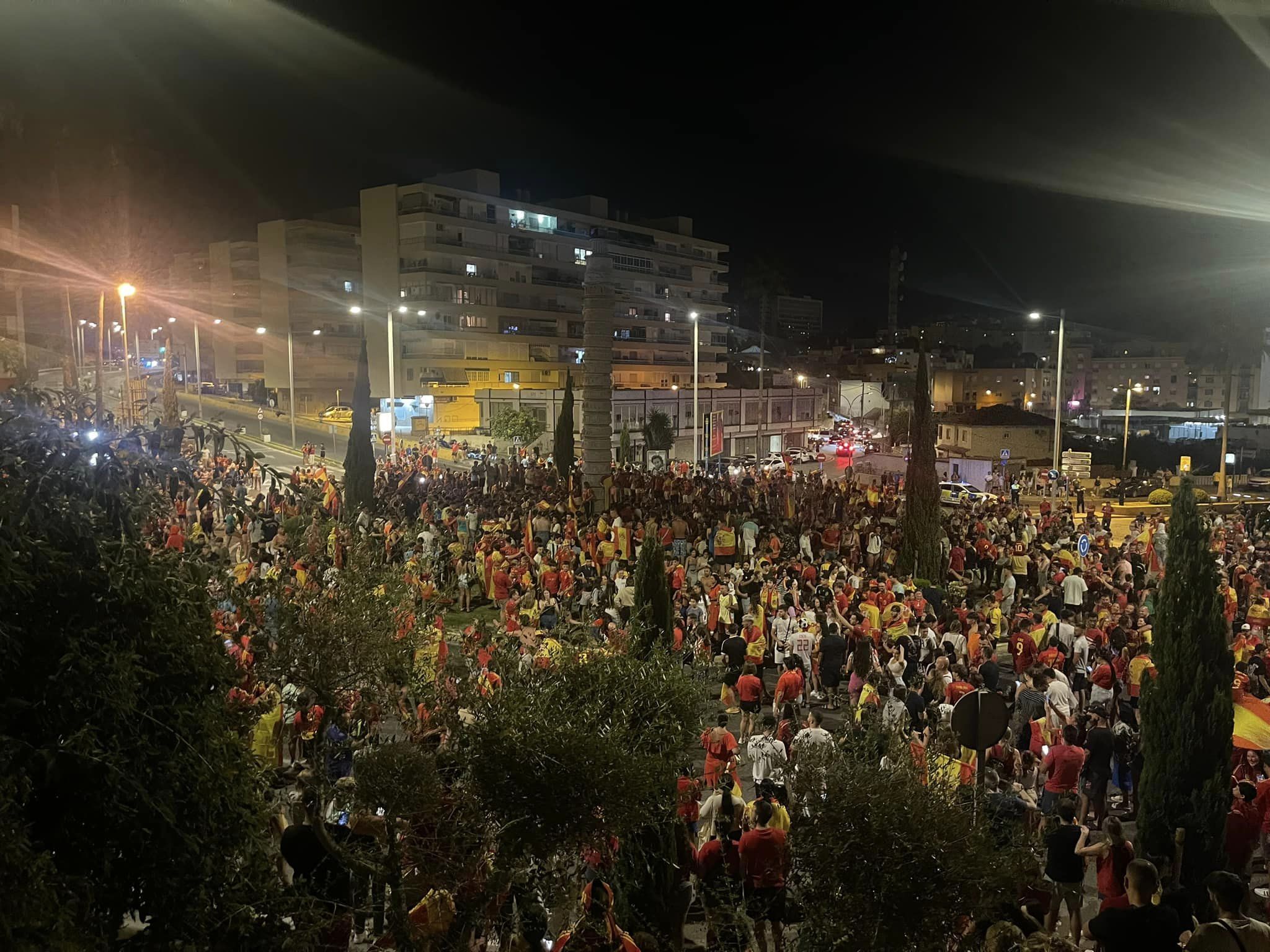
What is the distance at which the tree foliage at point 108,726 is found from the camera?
3188 millimetres

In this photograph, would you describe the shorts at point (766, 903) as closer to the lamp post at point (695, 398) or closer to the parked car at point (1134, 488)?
the lamp post at point (695, 398)

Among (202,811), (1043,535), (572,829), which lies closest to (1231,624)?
(1043,535)

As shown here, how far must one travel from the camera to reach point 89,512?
3.62 m

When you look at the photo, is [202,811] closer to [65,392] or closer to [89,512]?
[89,512]

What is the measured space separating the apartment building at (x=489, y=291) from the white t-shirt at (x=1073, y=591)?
47141 mm

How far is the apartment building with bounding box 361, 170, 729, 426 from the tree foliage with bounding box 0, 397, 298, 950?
54.4m

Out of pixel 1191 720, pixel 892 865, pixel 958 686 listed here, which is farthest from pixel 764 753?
pixel 1191 720

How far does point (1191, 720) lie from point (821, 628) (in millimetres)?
5502

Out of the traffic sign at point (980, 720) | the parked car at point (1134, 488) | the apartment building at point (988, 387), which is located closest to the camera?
the traffic sign at point (980, 720)

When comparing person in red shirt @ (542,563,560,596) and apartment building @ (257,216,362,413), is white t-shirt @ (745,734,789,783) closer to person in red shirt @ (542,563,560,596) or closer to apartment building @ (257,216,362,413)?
person in red shirt @ (542,563,560,596)

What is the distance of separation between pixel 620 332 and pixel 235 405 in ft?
105

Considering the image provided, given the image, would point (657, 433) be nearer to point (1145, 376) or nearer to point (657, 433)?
point (657, 433)

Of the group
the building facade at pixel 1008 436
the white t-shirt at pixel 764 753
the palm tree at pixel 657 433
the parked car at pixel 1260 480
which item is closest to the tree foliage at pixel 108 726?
the white t-shirt at pixel 764 753

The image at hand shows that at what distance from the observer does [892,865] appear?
15.2 feet
